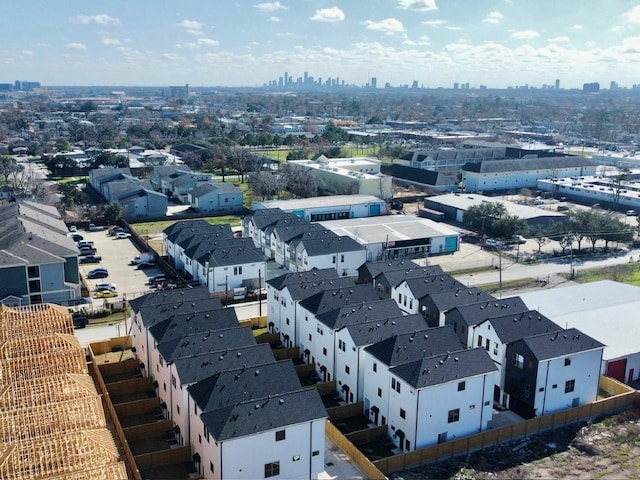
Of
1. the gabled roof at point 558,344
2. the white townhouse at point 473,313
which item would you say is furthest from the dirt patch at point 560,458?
the white townhouse at point 473,313

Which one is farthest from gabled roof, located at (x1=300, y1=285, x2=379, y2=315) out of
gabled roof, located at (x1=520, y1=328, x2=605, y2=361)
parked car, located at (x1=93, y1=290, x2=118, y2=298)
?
parked car, located at (x1=93, y1=290, x2=118, y2=298)

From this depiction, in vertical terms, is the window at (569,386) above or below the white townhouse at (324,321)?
below

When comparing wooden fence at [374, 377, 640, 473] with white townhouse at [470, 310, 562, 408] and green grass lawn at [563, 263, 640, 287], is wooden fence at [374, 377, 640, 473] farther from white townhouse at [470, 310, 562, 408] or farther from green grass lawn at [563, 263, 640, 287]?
green grass lawn at [563, 263, 640, 287]

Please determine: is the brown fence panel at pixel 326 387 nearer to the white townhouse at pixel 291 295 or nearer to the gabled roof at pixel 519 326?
the white townhouse at pixel 291 295

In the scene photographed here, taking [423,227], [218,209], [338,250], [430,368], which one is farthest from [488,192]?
[430,368]

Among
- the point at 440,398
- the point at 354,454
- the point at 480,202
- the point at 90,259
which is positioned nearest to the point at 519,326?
the point at 440,398

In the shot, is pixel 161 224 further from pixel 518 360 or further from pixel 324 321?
pixel 518 360
